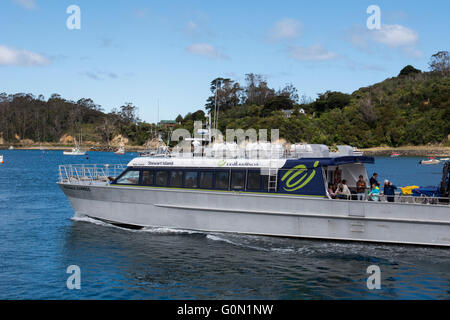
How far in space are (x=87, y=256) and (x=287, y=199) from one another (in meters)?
7.92

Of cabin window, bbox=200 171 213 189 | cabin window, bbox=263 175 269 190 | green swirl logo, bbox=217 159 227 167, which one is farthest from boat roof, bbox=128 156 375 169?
cabin window, bbox=263 175 269 190

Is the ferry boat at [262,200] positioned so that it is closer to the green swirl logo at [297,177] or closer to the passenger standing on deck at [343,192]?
the green swirl logo at [297,177]

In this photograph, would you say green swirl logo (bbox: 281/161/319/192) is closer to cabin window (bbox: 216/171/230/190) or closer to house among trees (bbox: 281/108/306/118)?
cabin window (bbox: 216/171/230/190)

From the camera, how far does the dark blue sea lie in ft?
43.1

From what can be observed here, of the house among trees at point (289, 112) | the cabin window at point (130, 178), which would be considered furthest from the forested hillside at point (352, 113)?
the cabin window at point (130, 178)

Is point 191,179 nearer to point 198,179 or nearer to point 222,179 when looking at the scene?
point 198,179

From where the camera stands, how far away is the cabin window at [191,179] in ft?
61.8

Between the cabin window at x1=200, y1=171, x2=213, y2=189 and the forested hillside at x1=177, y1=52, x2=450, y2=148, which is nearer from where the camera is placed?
the cabin window at x1=200, y1=171, x2=213, y2=189

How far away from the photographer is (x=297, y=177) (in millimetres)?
17750

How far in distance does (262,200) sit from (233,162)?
207cm

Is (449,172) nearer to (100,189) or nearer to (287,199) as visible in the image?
(287,199)

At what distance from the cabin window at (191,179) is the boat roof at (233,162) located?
0.31 m

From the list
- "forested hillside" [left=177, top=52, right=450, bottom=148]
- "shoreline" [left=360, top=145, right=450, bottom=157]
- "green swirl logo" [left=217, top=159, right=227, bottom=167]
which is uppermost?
"forested hillside" [left=177, top=52, right=450, bottom=148]
